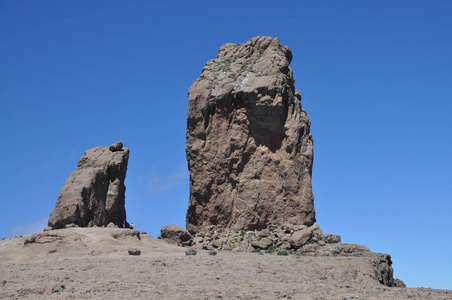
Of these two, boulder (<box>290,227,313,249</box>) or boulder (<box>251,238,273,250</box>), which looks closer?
boulder (<box>290,227,313,249</box>)

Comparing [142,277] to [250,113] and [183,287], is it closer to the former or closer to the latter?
[183,287]

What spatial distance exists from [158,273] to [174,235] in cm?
1115

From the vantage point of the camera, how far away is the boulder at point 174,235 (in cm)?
3033

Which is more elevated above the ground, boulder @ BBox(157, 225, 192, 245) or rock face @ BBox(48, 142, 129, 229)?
rock face @ BBox(48, 142, 129, 229)

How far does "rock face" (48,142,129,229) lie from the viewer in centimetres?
3184

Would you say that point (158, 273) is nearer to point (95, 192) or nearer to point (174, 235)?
point (174, 235)

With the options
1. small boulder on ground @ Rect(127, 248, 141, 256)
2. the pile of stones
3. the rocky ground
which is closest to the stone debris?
the pile of stones

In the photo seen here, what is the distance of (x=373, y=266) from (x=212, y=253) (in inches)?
244

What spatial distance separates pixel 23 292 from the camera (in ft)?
53.8

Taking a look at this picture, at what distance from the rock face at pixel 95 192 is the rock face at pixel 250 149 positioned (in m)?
5.22

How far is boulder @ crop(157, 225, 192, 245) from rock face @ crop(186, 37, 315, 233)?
1.41 m

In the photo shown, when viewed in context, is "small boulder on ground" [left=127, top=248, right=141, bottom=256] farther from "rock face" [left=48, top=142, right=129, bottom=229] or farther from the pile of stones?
"rock face" [left=48, top=142, right=129, bottom=229]

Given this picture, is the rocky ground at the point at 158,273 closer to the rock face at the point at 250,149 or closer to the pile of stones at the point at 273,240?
the pile of stones at the point at 273,240

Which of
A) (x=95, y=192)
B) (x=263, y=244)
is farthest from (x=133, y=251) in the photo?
(x=95, y=192)
